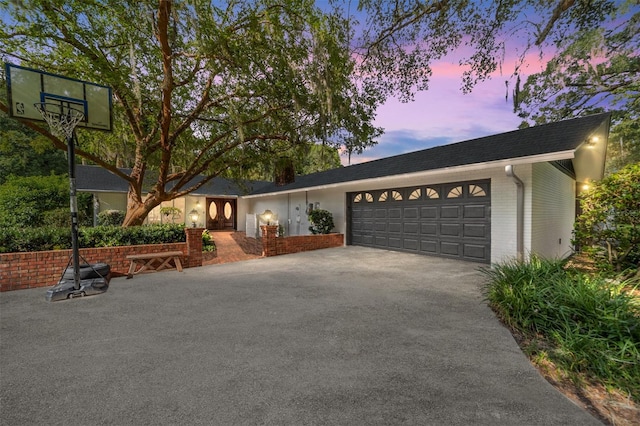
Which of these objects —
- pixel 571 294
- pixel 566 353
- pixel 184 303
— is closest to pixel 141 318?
pixel 184 303

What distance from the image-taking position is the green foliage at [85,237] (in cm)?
611

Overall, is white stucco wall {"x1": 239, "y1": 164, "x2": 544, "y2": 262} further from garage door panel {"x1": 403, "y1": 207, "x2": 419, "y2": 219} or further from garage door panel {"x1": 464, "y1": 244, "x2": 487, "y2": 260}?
garage door panel {"x1": 403, "y1": 207, "x2": 419, "y2": 219}

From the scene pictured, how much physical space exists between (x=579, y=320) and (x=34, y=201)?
17829 millimetres

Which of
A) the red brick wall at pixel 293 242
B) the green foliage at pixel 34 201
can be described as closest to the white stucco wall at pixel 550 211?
the red brick wall at pixel 293 242

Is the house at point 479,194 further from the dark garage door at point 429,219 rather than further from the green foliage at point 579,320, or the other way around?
the green foliage at point 579,320

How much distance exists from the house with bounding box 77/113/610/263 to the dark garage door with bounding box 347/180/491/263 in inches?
1.2

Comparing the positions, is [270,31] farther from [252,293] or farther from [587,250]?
[587,250]

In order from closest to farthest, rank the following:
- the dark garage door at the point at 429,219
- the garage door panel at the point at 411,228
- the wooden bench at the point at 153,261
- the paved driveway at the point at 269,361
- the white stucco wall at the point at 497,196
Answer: the paved driveway at the point at 269,361 < the wooden bench at the point at 153,261 < the white stucco wall at the point at 497,196 < the dark garage door at the point at 429,219 < the garage door panel at the point at 411,228

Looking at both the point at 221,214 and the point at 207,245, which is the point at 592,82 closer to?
the point at 207,245

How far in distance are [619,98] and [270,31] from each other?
2086cm

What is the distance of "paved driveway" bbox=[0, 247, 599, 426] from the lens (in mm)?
2104

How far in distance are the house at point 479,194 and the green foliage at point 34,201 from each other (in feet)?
37.4

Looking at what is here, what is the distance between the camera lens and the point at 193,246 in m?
8.09

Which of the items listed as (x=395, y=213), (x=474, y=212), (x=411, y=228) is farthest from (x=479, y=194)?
(x=395, y=213)
